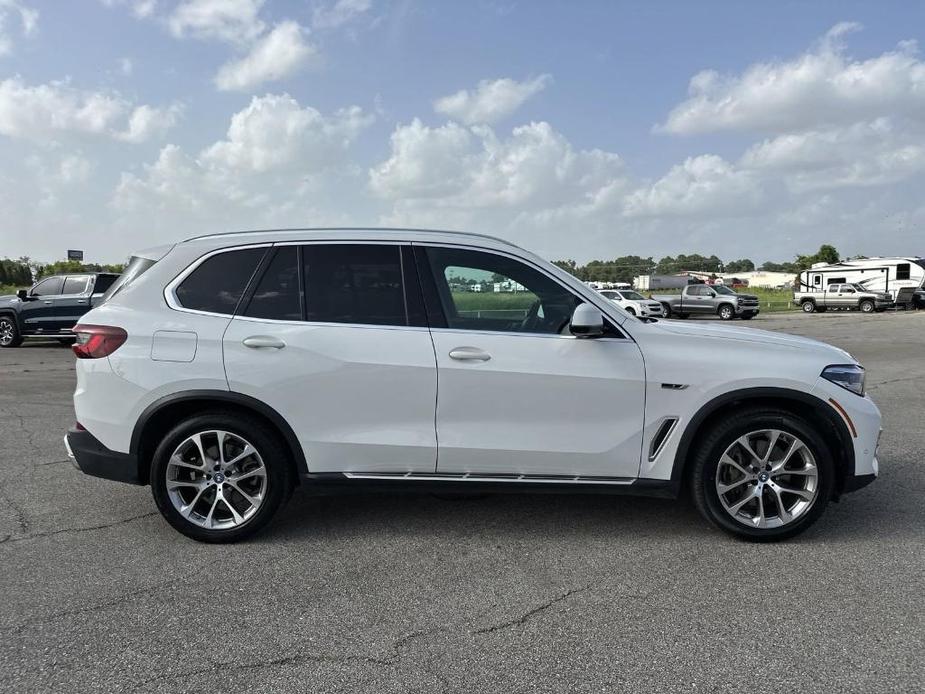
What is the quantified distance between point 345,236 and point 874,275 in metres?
46.5

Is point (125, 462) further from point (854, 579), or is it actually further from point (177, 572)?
point (854, 579)

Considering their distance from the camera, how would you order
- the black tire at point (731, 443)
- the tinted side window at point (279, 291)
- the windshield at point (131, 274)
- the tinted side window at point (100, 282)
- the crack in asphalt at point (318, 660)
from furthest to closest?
1. the tinted side window at point (100, 282)
2. the windshield at point (131, 274)
3. the tinted side window at point (279, 291)
4. the black tire at point (731, 443)
5. the crack in asphalt at point (318, 660)

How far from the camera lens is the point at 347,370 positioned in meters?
3.76

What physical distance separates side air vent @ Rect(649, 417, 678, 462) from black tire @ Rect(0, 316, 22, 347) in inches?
685

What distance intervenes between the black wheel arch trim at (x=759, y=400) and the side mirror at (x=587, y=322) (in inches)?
29.0

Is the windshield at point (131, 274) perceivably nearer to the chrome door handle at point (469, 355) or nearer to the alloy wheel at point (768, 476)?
the chrome door handle at point (469, 355)

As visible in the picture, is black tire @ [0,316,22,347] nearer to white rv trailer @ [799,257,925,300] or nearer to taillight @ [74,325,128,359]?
taillight @ [74,325,128,359]

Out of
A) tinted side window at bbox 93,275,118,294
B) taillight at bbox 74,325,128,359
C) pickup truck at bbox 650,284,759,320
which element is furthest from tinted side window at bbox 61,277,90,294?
pickup truck at bbox 650,284,759,320

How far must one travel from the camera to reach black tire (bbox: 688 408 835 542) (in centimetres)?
379

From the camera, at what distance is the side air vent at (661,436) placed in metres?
3.78

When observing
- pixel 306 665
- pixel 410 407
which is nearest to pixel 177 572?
pixel 306 665

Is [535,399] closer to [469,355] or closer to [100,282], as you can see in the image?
[469,355]

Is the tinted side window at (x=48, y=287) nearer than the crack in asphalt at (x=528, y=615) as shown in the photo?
No

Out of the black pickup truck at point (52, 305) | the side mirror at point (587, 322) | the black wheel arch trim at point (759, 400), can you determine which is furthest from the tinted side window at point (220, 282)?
the black pickup truck at point (52, 305)
